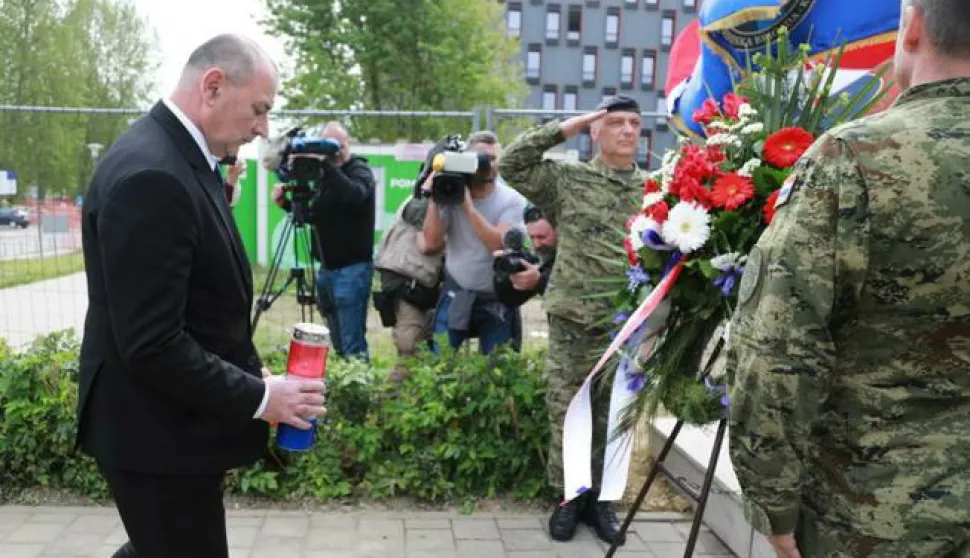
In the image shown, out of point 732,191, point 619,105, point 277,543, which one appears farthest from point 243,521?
point 732,191

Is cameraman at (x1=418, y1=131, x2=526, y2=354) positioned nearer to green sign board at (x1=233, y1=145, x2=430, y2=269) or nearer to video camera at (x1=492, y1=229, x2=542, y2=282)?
video camera at (x1=492, y1=229, x2=542, y2=282)

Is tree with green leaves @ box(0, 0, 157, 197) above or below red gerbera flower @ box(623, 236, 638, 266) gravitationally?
above

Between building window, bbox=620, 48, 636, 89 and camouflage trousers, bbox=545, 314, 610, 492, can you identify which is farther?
building window, bbox=620, 48, 636, 89

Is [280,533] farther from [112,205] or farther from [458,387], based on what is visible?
[112,205]

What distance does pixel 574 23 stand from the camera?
50219 mm

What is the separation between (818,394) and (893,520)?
0.27m

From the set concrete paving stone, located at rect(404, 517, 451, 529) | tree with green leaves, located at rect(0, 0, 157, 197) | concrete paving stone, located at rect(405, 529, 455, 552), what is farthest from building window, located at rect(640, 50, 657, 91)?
concrete paving stone, located at rect(405, 529, 455, 552)

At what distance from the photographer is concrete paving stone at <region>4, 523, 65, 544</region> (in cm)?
346

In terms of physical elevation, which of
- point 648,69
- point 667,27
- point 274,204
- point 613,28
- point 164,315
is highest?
point 667,27

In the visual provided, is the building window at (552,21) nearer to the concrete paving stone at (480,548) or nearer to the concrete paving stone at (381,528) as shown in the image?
the concrete paving stone at (381,528)

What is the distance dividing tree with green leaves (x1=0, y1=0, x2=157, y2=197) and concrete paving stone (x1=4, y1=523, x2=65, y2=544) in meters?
3.00

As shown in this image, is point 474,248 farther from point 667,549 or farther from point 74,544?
point 74,544

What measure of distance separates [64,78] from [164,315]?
27.1 metres

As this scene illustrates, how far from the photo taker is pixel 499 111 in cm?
517
